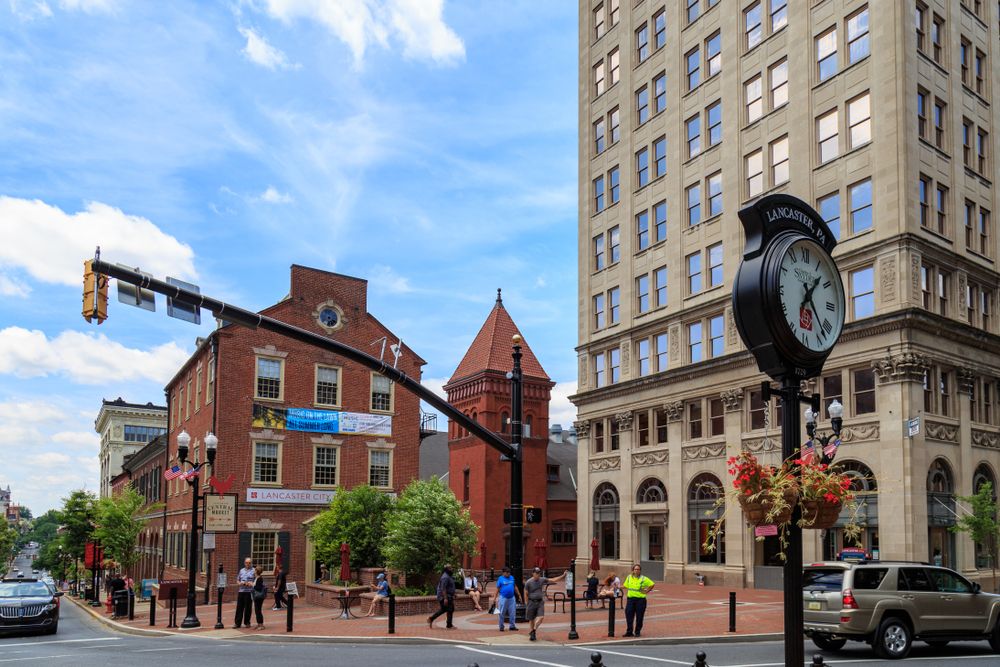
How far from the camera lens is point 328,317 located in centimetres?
4644

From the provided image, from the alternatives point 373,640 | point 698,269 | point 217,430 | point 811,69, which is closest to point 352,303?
point 217,430

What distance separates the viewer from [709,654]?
1850cm

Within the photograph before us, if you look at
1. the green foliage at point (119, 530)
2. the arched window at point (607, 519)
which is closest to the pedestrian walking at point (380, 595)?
the arched window at point (607, 519)

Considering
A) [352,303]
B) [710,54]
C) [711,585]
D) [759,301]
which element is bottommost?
[711,585]

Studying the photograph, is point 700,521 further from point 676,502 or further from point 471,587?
point 471,587

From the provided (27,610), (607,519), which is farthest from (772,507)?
(607,519)

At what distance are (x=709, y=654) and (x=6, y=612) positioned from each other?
18.5 m

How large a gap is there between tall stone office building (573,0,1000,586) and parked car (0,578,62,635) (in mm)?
23479

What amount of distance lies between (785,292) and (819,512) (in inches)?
68.6

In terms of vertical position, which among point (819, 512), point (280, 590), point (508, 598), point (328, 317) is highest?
A: point (328, 317)

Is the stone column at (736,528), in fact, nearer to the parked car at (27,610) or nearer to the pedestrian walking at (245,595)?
the pedestrian walking at (245,595)

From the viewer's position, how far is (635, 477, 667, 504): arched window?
44312 millimetres

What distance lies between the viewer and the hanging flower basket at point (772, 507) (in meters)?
7.01

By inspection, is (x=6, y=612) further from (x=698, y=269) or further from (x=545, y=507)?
(x=545, y=507)
